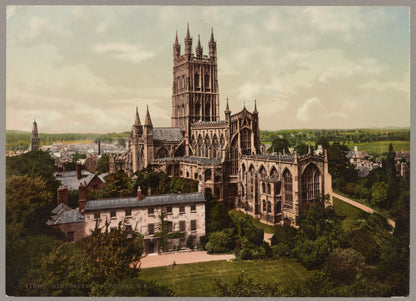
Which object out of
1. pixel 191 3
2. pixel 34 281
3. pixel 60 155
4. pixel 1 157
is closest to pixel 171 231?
pixel 34 281

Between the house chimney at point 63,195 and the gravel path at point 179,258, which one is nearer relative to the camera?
the gravel path at point 179,258

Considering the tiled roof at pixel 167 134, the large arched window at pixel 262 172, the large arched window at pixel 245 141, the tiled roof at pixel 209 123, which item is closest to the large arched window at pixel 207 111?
the tiled roof at pixel 209 123

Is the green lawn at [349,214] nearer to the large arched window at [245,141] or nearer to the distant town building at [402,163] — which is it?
the distant town building at [402,163]

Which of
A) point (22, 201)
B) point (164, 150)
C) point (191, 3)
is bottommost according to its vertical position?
point (22, 201)

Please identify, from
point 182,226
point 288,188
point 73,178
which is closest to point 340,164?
point 288,188

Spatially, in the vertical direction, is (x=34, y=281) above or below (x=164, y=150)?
below

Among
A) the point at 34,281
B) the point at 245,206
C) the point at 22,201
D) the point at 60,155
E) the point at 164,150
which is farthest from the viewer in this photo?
the point at 164,150

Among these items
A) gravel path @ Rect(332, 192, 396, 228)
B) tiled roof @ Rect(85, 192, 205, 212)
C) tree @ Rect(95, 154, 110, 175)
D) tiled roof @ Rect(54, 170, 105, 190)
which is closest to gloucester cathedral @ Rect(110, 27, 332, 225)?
tree @ Rect(95, 154, 110, 175)

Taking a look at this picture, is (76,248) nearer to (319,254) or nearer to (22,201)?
(22,201)
